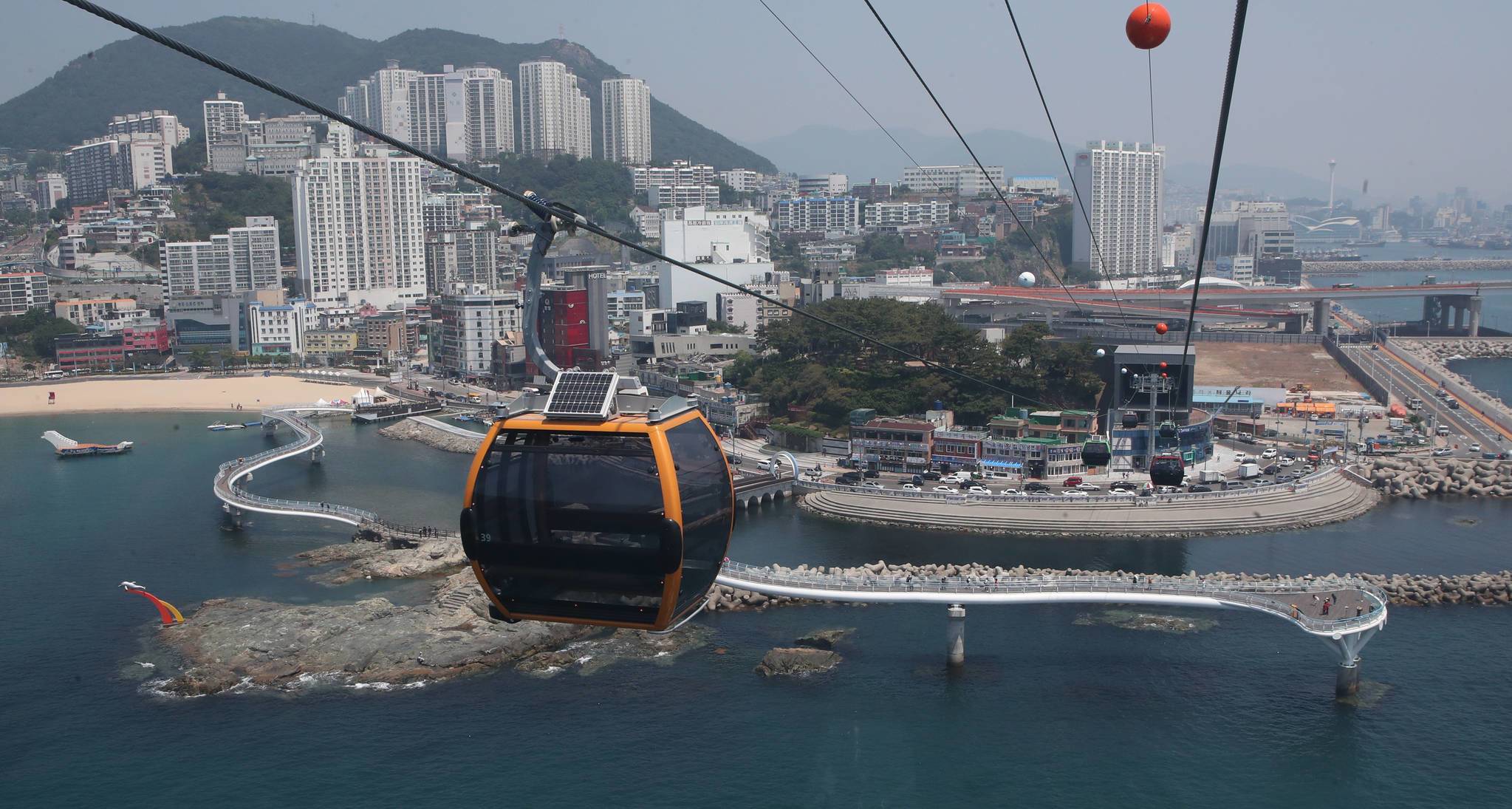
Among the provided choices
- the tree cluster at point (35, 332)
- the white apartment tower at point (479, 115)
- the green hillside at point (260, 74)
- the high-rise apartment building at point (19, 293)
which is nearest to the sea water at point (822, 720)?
the tree cluster at point (35, 332)

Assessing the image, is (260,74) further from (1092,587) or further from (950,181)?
(1092,587)

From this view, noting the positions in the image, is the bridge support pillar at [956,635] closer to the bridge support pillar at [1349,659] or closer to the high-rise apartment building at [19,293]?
the bridge support pillar at [1349,659]

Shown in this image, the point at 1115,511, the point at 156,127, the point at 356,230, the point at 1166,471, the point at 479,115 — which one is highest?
the point at 479,115

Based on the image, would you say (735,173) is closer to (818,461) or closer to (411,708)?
(818,461)

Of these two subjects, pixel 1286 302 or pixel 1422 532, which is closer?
pixel 1422 532

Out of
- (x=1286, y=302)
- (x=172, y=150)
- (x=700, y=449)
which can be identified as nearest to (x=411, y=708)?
(x=700, y=449)

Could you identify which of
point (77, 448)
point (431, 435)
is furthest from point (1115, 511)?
point (77, 448)

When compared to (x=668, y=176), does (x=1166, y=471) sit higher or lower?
lower
